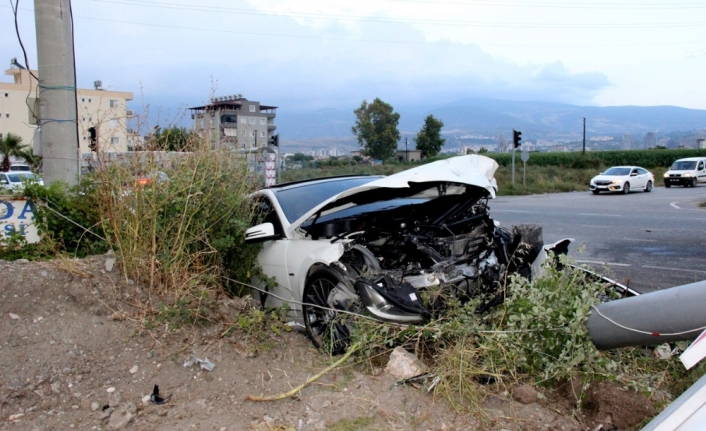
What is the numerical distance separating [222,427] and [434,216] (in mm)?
2772

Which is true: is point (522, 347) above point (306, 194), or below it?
below

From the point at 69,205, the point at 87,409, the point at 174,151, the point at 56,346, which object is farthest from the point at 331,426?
the point at 69,205

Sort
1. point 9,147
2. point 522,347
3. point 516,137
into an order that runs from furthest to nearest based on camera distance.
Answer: point 9,147
point 516,137
point 522,347

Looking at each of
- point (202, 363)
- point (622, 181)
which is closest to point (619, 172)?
point (622, 181)

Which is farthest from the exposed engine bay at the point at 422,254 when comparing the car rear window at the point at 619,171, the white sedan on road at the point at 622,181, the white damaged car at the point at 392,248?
the car rear window at the point at 619,171

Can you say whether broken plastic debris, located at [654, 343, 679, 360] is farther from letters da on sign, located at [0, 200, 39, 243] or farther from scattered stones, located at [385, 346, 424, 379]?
letters da on sign, located at [0, 200, 39, 243]

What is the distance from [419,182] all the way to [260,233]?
5.48 ft

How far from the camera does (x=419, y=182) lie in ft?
16.1

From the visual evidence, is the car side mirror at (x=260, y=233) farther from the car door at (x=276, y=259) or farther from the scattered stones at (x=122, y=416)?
the scattered stones at (x=122, y=416)

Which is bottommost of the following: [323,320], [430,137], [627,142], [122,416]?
[122,416]

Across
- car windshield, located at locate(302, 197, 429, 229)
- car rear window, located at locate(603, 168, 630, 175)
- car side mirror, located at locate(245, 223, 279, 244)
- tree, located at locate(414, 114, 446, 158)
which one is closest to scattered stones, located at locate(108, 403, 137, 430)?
car side mirror, located at locate(245, 223, 279, 244)

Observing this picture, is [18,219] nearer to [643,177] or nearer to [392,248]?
[392,248]

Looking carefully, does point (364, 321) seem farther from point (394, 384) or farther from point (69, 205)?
point (69, 205)

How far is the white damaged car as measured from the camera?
185 inches
